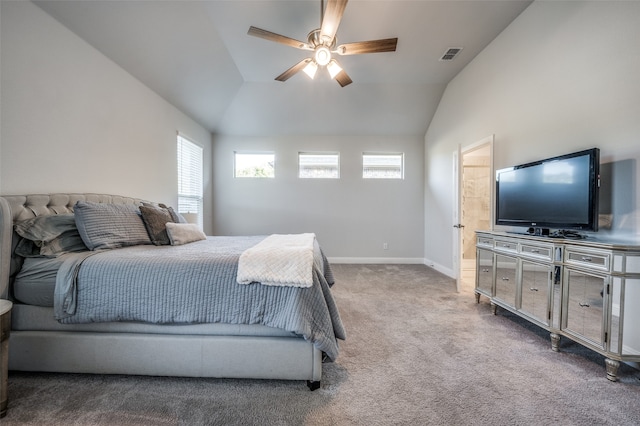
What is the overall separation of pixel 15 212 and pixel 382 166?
5147 mm

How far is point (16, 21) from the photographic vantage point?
1903 millimetres

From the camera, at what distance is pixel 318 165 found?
18.0 feet

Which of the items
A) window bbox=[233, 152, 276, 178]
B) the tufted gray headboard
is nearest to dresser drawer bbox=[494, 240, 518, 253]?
the tufted gray headboard

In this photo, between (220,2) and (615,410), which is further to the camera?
(220,2)

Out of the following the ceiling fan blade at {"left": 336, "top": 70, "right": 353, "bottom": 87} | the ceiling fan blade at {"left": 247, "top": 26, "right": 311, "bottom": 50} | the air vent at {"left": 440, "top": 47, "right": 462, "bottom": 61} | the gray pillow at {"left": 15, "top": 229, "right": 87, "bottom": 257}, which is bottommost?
the gray pillow at {"left": 15, "top": 229, "right": 87, "bottom": 257}

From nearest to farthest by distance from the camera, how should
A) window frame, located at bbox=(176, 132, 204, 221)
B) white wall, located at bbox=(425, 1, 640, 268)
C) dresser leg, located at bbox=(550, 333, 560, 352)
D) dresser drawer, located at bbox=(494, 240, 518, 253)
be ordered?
white wall, located at bbox=(425, 1, 640, 268) < dresser leg, located at bbox=(550, 333, 560, 352) < dresser drawer, located at bbox=(494, 240, 518, 253) < window frame, located at bbox=(176, 132, 204, 221)

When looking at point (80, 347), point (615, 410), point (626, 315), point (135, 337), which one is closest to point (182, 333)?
point (135, 337)

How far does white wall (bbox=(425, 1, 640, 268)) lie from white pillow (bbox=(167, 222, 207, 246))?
3.55 metres

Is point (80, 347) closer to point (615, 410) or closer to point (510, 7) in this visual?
point (615, 410)

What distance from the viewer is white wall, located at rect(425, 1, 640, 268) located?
6.15 ft

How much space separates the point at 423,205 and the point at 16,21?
18.9 feet

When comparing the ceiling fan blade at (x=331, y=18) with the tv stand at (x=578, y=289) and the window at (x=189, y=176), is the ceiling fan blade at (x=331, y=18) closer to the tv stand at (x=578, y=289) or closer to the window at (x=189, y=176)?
the tv stand at (x=578, y=289)

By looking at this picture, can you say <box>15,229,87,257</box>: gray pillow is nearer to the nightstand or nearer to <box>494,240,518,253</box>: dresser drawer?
the nightstand

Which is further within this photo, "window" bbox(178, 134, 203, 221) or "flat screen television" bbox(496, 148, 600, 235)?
"window" bbox(178, 134, 203, 221)
